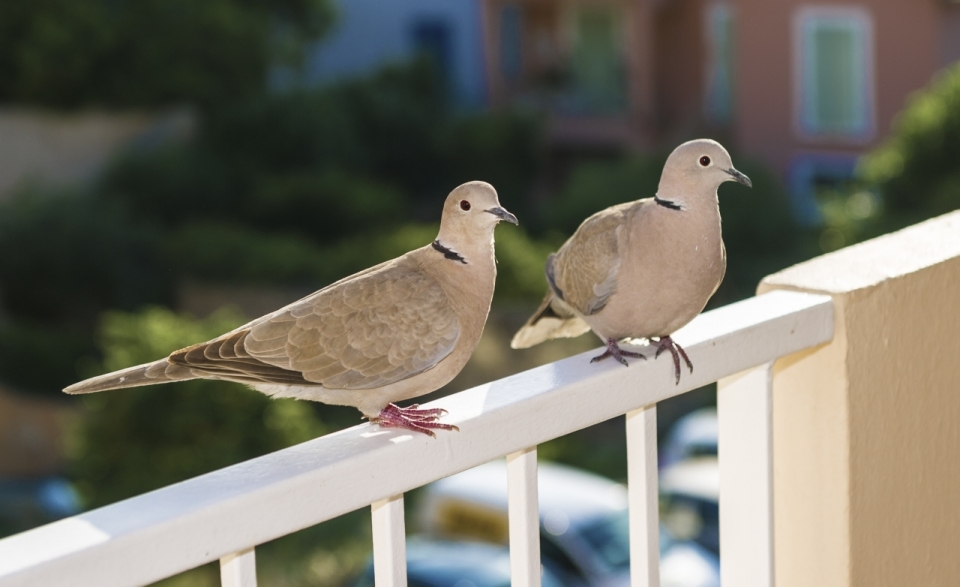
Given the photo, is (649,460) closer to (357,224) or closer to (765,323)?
(765,323)

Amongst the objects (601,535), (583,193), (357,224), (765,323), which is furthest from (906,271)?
(357,224)

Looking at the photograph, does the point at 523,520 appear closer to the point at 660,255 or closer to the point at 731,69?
the point at 660,255

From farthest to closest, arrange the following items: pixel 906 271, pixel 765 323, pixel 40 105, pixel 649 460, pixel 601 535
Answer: pixel 40 105 → pixel 601 535 → pixel 906 271 → pixel 765 323 → pixel 649 460

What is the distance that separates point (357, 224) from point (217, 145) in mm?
3046

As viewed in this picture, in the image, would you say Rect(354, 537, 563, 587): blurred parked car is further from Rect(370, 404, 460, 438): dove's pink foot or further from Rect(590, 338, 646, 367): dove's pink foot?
Rect(370, 404, 460, 438): dove's pink foot

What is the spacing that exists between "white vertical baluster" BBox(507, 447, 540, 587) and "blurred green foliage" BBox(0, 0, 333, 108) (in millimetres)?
15987

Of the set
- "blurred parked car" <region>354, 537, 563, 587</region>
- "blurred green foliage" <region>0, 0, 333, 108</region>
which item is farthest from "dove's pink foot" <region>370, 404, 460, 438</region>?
"blurred green foliage" <region>0, 0, 333, 108</region>

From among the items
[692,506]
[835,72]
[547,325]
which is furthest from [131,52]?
[547,325]

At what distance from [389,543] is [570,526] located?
225 inches

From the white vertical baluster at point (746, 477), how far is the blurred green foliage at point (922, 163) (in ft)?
31.0

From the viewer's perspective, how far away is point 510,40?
782 inches

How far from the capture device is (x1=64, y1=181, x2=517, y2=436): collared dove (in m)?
1.52

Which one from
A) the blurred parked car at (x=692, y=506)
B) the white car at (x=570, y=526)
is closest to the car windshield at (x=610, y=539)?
the white car at (x=570, y=526)

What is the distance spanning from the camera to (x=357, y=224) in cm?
1545
